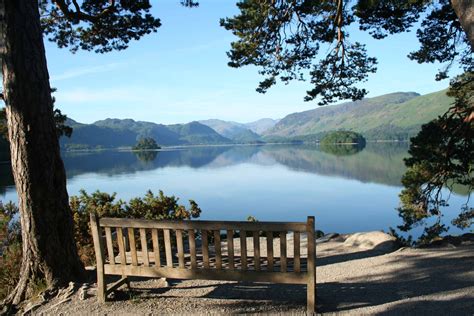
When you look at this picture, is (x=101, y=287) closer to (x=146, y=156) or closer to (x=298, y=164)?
(x=298, y=164)

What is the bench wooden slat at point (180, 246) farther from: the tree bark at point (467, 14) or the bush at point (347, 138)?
the bush at point (347, 138)

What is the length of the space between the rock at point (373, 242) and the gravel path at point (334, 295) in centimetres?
241

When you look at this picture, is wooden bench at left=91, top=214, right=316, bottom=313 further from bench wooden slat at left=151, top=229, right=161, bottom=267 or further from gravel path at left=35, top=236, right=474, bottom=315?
gravel path at left=35, top=236, right=474, bottom=315

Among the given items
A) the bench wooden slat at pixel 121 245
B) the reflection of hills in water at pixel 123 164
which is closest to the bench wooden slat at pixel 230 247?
the bench wooden slat at pixel 121 245

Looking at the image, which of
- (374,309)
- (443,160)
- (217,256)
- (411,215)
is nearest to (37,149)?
(217,256)

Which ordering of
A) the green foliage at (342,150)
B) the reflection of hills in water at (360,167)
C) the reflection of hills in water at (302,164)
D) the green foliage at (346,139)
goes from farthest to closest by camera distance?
the green foliage at (346,139)
the green foliage at (342,150)
the reflection of hills in water at (302,164)
the reflection of hills in water at (360,167)

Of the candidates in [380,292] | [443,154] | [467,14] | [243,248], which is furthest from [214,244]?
[443,154]

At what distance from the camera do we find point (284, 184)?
49.8 m

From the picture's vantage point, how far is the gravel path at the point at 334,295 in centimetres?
422

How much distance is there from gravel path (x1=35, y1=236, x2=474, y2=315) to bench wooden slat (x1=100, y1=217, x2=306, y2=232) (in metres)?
1.04

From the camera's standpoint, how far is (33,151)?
477cm

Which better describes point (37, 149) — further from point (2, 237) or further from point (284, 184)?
point (284, 184)

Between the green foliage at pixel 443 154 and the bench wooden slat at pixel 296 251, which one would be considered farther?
the green foliage at pixel 443 154

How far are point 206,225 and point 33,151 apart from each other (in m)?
2.60
